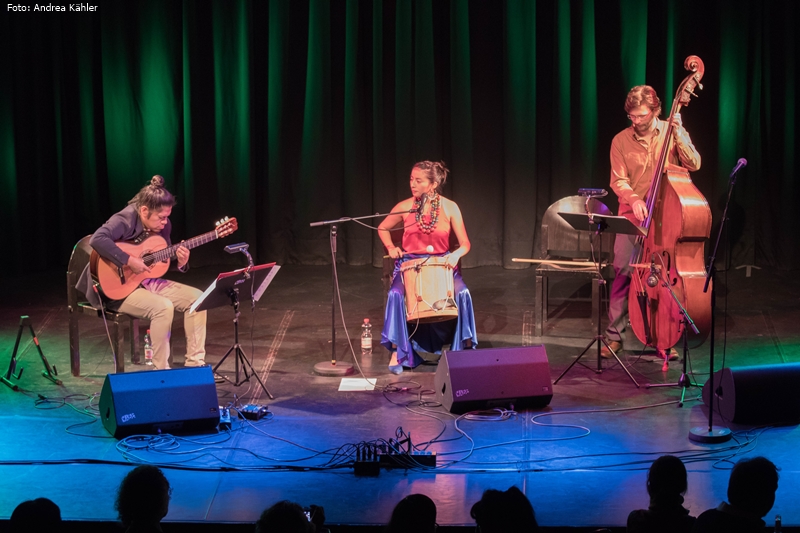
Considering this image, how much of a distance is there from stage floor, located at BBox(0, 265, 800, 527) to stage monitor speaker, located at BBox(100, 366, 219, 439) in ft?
0.38

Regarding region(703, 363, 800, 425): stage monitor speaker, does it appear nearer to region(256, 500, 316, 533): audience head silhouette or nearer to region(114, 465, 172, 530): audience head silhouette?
region(256, 500, 316, 533): audience head silhouette

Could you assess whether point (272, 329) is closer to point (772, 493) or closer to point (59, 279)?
point (59, 279)

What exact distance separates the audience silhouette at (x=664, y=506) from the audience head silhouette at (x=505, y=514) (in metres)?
0.62

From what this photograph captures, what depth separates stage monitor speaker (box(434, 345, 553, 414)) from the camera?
5742 millimetres

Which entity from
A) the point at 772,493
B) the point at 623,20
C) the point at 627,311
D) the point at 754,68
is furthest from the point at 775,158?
the point at 772,493

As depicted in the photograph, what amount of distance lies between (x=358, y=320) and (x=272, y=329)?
2.36 feet

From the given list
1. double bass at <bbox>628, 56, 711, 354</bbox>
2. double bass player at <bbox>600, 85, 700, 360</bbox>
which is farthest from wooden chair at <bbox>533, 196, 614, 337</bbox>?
double bass at <bbox>628, 56, 711, 354</bbox>

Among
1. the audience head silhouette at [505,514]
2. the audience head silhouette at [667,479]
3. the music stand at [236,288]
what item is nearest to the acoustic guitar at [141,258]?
the music stand at [236,288]

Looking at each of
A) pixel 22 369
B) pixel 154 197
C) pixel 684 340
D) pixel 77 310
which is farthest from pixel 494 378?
pixel 22 369

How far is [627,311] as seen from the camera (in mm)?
7262

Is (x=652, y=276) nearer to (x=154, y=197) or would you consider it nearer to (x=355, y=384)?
(x=355, y=384)

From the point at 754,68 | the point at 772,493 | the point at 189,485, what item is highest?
the point at 754,68

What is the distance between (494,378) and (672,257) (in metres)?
1.48

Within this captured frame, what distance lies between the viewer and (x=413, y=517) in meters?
2.83
